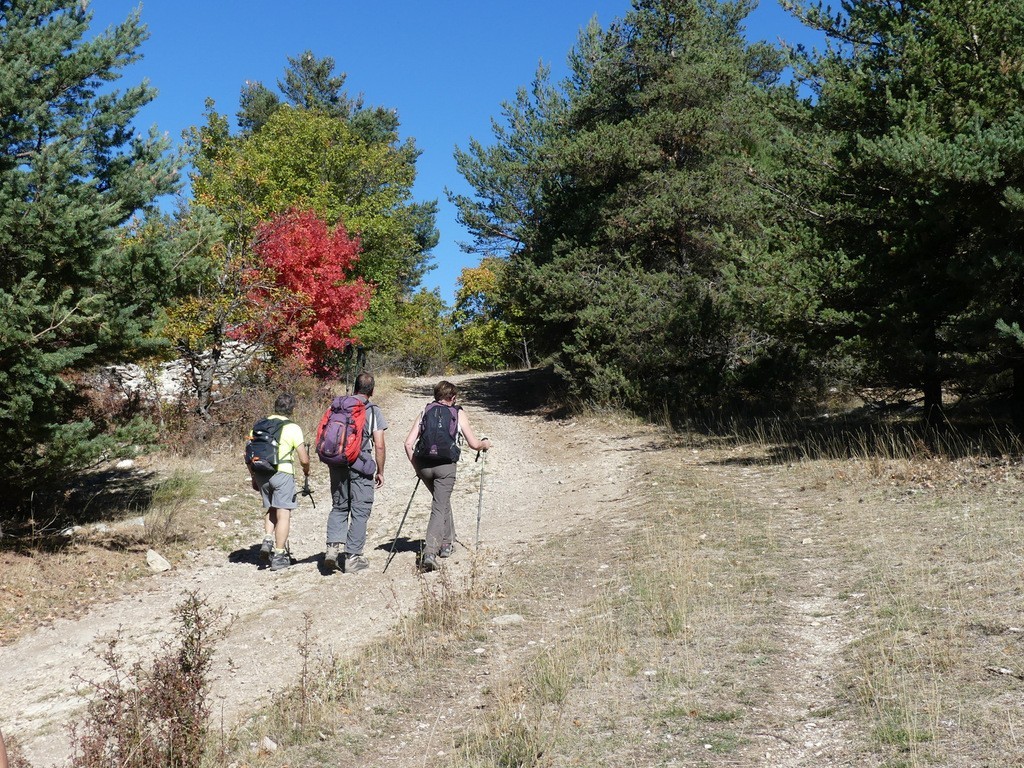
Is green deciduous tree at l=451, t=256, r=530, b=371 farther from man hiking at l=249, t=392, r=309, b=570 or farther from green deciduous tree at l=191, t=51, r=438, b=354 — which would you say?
man hiking at l=249, t=392, r=309, b=570

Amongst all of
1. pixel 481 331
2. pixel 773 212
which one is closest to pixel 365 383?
pixel 773 212

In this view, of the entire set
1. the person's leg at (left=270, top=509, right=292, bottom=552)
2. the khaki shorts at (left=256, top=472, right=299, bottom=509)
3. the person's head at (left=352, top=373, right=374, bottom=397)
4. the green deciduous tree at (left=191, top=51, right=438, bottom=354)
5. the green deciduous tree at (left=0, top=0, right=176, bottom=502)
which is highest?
the green deciduous tree at (left=191, top=51, right=438, bottom=354)

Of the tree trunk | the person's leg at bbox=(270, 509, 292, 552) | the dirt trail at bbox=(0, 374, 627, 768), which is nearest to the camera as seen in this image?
the dirt trail at bbox=(0, 374, 627, 768)

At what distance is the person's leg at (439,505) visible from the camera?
8805mm

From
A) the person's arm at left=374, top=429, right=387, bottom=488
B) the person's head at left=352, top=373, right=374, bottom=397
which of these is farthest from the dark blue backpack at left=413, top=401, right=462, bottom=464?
the person's head at left=352, top=373, right=374, bottom=397

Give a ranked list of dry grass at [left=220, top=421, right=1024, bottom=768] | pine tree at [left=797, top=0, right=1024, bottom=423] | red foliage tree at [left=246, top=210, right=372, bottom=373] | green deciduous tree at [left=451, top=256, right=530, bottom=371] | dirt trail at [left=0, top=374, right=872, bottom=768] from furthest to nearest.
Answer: green deciduous tree at [left=451, top=256, right=530, bottom=371] → red foliage tree at [left=246, top=210, right=372, bottom=373] → pine tree at [left=797, top=0, right=1024, bottom=423] → dirt trail at [left=0, top=374, right=872, bottom=768] → dry grass at [left=220, top=421, right=1024, bottom=768]

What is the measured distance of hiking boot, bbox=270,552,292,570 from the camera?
371 inches

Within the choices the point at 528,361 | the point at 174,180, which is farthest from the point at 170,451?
the point at 528,361

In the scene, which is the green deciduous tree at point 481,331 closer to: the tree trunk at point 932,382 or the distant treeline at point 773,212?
the distant treeline at point 773,212

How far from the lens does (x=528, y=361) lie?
141 ft

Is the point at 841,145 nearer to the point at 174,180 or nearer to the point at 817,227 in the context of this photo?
the point at 817,227

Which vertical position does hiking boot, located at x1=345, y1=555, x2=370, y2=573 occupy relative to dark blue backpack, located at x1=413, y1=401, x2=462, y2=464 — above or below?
below

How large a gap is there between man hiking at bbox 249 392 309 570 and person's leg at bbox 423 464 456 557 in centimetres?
140

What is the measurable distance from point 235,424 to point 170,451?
1580 mm
